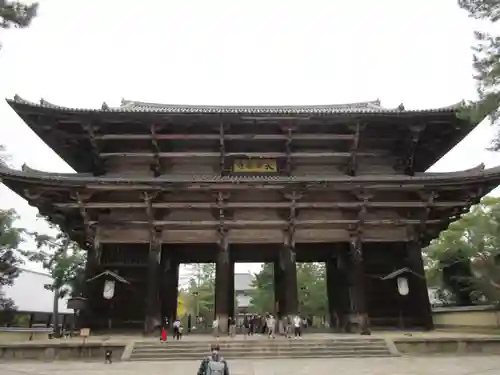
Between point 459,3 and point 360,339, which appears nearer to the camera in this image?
point 459,3

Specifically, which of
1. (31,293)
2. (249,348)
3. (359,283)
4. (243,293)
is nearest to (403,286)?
(359,283)

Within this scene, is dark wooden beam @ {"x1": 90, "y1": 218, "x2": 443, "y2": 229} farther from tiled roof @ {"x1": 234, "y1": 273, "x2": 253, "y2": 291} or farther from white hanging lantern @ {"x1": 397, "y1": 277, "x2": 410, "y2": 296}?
tiled roof @ {"x1": 234, "y1": 273, "x2": 253, "y2": 291}

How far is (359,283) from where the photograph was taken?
1767 centimetres

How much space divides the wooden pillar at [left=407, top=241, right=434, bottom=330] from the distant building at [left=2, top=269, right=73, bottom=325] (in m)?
27.8

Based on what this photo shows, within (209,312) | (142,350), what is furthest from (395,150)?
(209,312)

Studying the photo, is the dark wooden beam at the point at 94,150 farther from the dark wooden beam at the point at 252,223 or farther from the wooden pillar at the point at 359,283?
the wooden pillar at the point at 359,283

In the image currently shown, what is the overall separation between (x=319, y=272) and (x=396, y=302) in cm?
2739

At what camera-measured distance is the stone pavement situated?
11.4 metres

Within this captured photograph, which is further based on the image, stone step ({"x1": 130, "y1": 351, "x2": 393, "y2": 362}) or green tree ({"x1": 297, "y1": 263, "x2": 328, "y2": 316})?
green tree ({"x1": 297, "y1": 263, "x2": 328, "y2": 316})

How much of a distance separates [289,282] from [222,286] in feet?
9.27

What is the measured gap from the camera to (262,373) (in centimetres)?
1129

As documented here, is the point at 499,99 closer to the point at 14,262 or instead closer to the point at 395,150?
the point at 395,150

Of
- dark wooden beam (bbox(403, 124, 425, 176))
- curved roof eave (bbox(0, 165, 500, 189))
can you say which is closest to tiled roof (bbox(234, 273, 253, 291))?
dark wooden beam (bbox(403, 124, 425, 176))

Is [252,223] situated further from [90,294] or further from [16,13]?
[16,13]
